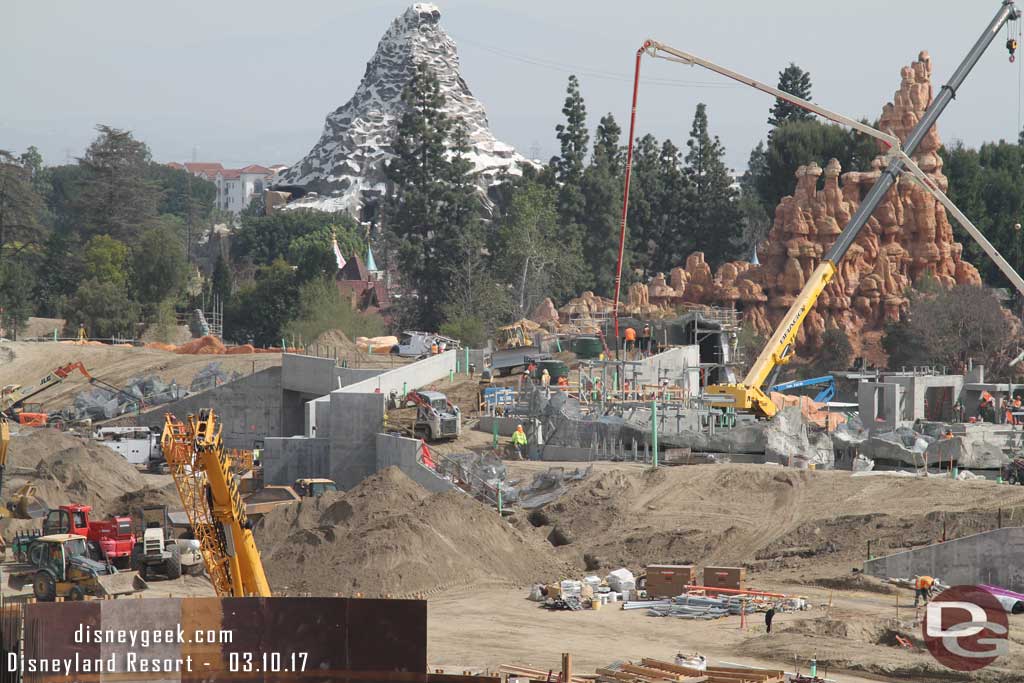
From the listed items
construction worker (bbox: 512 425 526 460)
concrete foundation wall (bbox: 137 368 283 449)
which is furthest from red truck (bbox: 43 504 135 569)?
concrete foundation wall (bbox: 137 368 283 449)

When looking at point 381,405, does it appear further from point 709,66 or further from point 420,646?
point 420,646

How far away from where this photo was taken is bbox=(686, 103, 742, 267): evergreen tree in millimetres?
107750

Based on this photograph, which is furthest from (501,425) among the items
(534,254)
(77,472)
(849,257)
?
(534,254)

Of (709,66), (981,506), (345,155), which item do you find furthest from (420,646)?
(345,155)

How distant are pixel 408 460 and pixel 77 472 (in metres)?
10.4

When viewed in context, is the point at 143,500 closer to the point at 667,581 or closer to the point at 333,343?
the point at 667,581

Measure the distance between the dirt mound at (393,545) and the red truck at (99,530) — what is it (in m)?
3.23

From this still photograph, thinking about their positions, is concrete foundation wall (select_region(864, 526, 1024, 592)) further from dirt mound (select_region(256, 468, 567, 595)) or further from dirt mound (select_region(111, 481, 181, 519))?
dirt mound (select_region(111, 481, 181, 519))

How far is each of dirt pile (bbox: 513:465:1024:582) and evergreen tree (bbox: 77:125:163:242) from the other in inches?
2961

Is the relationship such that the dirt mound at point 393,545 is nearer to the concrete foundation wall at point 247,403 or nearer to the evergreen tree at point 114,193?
the concrete foundation wall at point 247,403

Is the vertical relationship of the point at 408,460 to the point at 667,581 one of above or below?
above

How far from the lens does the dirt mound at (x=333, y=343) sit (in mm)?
74375

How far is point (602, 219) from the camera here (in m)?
105

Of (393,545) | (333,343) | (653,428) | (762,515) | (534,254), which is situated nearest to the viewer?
(393,545)
